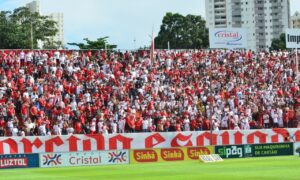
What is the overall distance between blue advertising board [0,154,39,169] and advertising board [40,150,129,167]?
0.40 metres

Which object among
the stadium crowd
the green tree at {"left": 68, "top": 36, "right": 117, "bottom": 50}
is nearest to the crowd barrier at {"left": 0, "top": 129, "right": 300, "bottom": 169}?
the stadium crowd

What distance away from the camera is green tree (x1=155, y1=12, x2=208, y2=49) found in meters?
126

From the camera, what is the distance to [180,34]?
127188 mm

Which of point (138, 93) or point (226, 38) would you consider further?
point (226, 38)

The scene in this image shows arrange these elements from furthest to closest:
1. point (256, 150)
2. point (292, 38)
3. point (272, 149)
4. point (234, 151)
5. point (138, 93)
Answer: point (292, 38), point (138, 93), point (272, 149), point (256, 150), point (234, 151)

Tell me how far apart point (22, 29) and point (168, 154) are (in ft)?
194

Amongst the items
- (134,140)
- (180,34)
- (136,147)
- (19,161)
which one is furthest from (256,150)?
(180,34)

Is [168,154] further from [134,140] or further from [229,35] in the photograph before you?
[229,35]

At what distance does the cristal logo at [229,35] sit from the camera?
64.1 meters

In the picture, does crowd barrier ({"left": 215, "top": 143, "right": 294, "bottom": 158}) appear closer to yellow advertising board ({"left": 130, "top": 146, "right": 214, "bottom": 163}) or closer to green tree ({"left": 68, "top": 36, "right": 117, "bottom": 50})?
yellow advertising board ({"left": 130, "top": 146, "right": 214, "bottom": 163})

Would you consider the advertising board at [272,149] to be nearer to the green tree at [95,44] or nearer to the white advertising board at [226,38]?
the white advertising board at [226,38]

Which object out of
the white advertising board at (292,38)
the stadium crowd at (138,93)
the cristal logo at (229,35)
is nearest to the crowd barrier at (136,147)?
the stadium crowd at (138,93)

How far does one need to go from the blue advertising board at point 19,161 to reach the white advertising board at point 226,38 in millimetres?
32556

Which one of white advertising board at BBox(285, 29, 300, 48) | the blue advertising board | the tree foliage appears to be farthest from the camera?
the tree foliage
